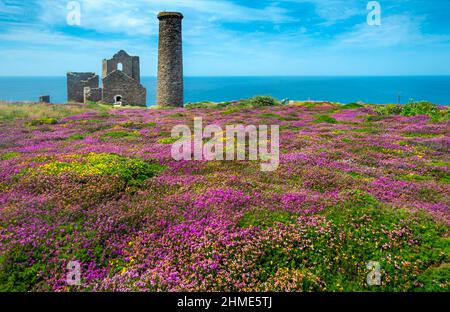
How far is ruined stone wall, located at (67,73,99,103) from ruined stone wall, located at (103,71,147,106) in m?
8.26

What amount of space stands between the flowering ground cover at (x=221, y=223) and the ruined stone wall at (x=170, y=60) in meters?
33.1

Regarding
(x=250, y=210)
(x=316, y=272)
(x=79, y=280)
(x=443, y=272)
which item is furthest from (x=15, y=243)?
(x=443, y=272)

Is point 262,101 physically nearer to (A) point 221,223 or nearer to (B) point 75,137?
(B) point 75,137

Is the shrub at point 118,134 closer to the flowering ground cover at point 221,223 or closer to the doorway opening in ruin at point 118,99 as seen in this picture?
the flowering ground cover at point 221,223

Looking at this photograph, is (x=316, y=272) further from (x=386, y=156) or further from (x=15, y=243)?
(x=386, y=156)

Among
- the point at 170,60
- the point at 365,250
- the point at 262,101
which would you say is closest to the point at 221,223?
the point at 365,250

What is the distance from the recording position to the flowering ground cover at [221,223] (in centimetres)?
621

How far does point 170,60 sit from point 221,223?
132ft

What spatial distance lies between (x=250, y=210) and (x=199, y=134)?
40.1 ft

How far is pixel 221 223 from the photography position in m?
7.61

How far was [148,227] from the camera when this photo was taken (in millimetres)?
7832
